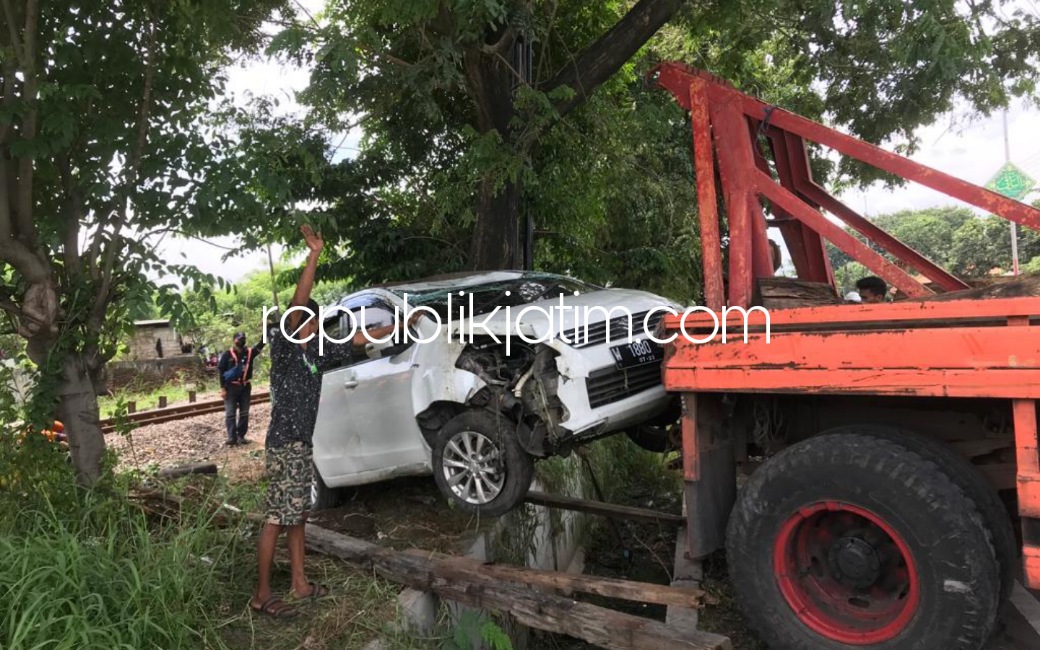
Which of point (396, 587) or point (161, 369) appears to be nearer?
point (396, 587)

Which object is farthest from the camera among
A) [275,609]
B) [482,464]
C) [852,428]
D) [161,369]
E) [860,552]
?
[161,369]

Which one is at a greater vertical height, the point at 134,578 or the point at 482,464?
the point at 482,464

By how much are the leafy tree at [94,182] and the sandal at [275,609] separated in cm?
164

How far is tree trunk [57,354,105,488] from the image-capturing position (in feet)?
15.0

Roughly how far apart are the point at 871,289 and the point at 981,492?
266 centimetres

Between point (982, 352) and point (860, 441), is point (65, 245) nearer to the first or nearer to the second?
point (860, 441)

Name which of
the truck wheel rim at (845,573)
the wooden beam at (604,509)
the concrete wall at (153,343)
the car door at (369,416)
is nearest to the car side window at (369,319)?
the car door at (369,416)

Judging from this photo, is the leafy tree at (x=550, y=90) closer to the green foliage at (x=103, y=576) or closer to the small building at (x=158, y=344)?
the green foliage at (x=103, y=576)

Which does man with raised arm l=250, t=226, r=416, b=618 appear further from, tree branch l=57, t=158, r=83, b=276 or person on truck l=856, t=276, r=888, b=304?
person on truck l=856, t=276, r=888, b=304

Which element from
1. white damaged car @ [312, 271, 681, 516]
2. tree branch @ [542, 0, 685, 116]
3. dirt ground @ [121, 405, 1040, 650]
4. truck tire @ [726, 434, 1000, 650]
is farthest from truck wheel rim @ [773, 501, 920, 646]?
tree branch @ [542, 0, 685, 116]

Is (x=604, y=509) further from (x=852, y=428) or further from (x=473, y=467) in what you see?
(x=852, y=428)

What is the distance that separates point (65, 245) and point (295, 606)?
273cm

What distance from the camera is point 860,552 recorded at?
3234 mm

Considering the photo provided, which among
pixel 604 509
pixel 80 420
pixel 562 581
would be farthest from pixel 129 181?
pixel 604 509
